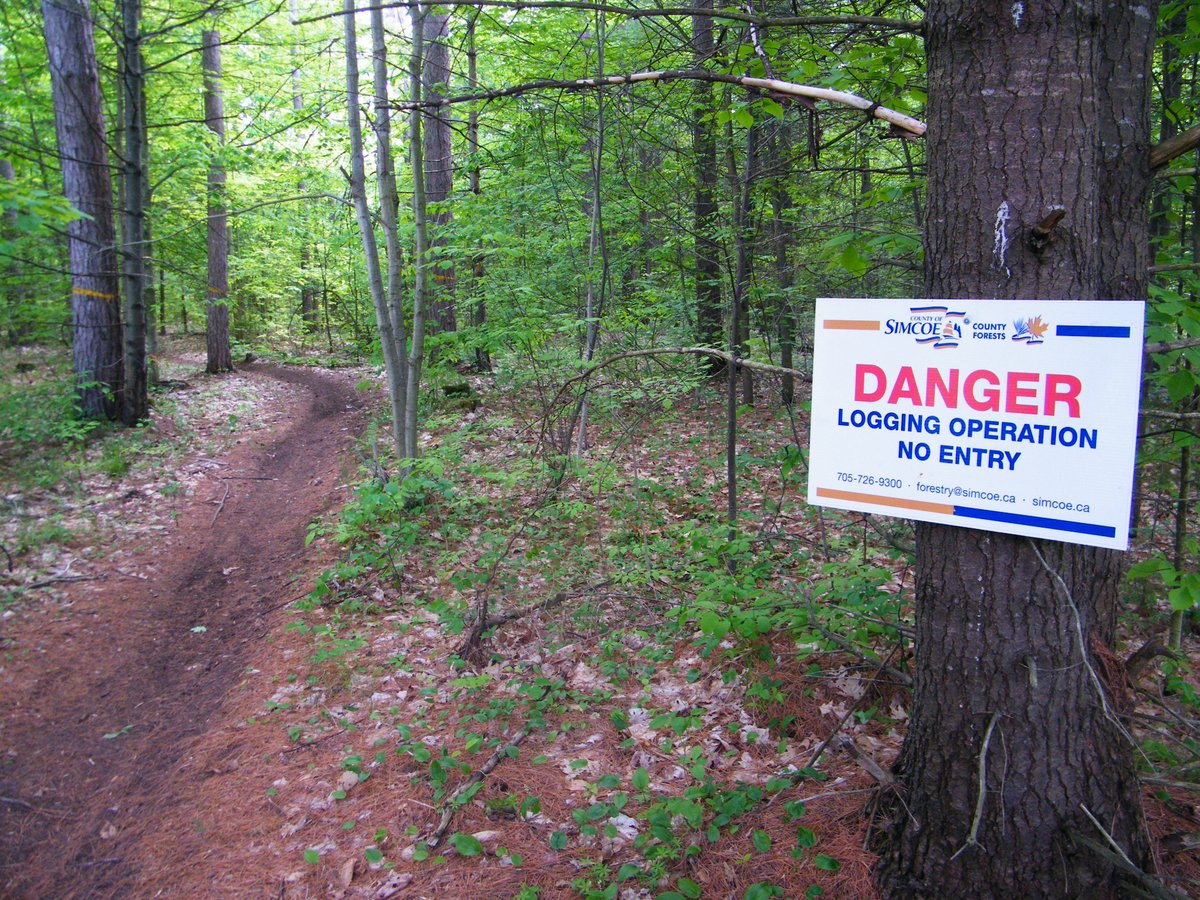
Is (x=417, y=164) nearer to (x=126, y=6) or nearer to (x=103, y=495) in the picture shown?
(x=103, y=495)

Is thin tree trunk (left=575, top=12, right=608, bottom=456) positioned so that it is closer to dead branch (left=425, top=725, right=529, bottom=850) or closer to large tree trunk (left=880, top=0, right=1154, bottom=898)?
dead branch (left=425, top=725, right=529, bottom=850)

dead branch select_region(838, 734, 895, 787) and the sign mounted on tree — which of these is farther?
dead branch select_region(838, 734, 895, 787)

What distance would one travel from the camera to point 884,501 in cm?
228

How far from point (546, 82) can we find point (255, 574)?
580 centimetres

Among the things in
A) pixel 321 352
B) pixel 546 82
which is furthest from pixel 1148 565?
pixel 321 352

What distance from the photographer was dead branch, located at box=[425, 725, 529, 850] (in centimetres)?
332

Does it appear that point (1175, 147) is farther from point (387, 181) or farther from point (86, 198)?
point (86, 198)

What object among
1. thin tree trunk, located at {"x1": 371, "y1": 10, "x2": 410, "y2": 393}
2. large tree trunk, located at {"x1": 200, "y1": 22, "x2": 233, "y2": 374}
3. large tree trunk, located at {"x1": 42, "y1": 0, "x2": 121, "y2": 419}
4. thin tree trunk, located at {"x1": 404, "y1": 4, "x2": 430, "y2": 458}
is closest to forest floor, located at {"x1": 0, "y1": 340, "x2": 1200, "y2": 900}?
thin tree trunk, located at {"x1": 404, "y1": 4, "x2": 430, "y2": 458}

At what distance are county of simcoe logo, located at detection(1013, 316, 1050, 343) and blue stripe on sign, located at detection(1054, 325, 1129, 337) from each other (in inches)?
1.3

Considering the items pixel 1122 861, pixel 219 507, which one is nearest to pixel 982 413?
pixel 1122 861

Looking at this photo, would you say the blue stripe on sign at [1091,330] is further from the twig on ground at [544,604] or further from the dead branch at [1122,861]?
the twig on ground at [544,604]

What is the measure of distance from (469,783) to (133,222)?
9.96 meters

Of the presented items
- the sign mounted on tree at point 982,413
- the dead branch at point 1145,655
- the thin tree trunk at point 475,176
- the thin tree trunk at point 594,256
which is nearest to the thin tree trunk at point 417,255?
the thin tree trunk at point 475,176

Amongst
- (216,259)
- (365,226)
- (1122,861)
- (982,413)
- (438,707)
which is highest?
(216,259)
